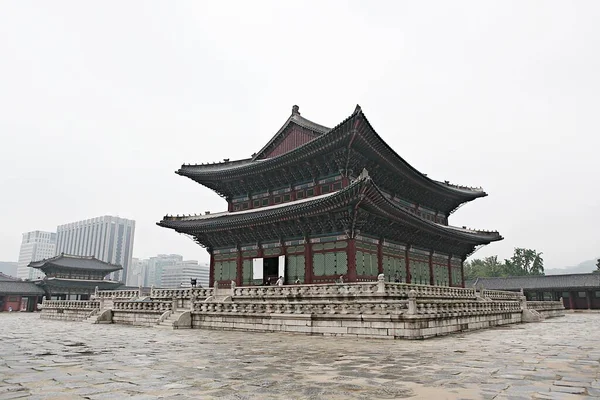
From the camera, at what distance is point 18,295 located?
6031 centimetres

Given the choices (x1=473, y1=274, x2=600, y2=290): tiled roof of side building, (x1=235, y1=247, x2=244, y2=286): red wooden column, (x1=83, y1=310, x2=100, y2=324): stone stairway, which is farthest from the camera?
(x1=473, y1=274, x2=600, y2=290): tiled roof of side building

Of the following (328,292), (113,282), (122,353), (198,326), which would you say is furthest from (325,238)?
(113,282)

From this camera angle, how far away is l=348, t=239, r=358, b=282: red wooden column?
2739cm

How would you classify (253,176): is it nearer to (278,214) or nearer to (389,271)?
(278,214)

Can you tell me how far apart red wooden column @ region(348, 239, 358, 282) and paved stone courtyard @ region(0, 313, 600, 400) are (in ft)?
42.3

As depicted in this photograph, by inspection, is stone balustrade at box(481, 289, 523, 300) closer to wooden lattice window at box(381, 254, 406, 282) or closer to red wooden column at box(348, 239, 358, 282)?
wooden lattice window at box(381, 254, 406, 282)

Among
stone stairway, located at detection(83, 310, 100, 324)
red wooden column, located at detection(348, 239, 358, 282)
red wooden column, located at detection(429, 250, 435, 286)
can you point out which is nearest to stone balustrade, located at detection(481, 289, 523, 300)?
red wooden column, located at detection(429, 250, 435, 286)

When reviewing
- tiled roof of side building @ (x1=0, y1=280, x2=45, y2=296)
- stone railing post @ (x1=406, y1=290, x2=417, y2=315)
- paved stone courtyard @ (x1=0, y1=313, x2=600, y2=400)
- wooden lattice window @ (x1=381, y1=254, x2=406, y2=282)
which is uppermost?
wooden lattice window @ (x1=381, y1=254, x2=406, y2=282)

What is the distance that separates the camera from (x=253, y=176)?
3612cm

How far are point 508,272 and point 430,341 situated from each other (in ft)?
278

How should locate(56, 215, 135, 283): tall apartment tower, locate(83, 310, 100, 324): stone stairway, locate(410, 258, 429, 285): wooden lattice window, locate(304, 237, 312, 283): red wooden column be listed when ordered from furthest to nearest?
locate(56, 215, 135, 283): tall apartment tower, locate(410, 258, 429, 285): wooden lattice window, locate(304, 237, 312, 283): red wooden column, locate(83, 310, 100, 324): stone stairway

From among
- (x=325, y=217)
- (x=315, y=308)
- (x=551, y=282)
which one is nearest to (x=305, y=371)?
(x=315, y=308)

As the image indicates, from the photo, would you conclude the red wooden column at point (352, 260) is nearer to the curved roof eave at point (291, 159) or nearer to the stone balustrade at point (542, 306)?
the curved roof eave at point (291, 159)

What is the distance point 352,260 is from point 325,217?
11.2ft
